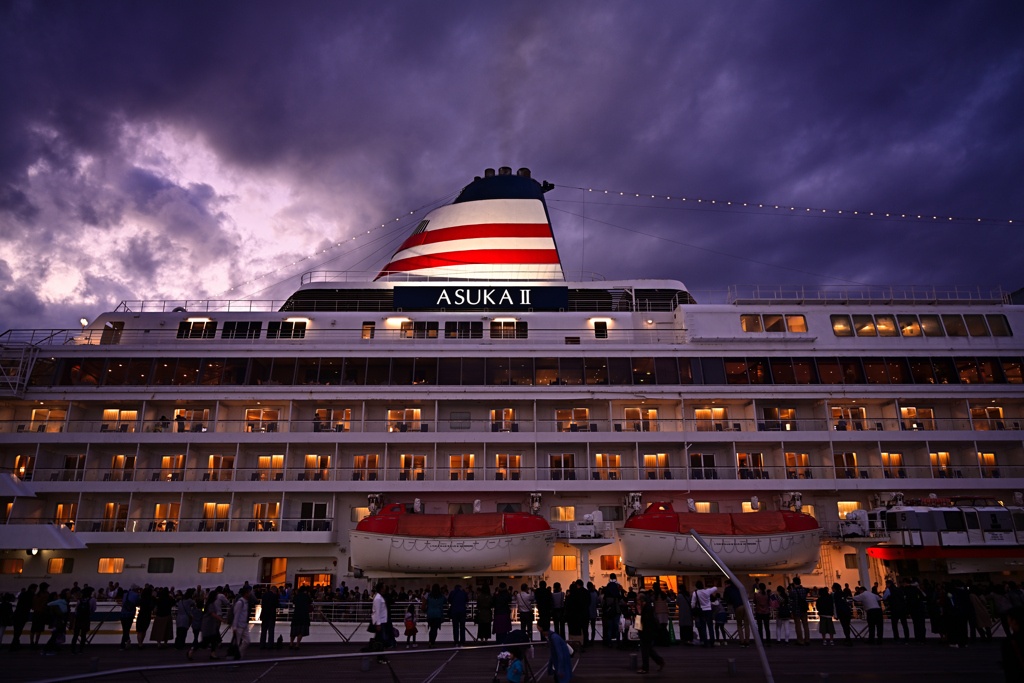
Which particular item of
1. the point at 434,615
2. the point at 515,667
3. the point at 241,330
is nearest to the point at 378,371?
the point at 241,330

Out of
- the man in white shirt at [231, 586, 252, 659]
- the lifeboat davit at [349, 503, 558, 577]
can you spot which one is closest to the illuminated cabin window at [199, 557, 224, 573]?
the lifeboat davit at [349, 503, 558, 577]

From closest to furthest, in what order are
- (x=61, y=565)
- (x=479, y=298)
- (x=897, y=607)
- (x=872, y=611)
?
(x=872, y=611)
(x=897, y=607)
(x=61, y=565)
(x=479, y=298)

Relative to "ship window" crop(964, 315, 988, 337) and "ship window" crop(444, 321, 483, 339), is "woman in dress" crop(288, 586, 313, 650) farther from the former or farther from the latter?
"ship window" crop(964, 315, 988, 337)

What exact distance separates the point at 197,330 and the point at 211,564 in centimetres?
1218

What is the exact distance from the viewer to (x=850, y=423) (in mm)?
31828

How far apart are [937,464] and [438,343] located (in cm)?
2600

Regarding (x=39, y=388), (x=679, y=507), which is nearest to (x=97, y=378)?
(x=39, y=388)

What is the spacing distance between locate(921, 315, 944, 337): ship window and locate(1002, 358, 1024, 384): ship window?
3.26 meters

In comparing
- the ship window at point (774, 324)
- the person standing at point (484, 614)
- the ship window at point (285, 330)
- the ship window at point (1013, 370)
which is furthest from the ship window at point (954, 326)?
the ship window at point (285, 330)

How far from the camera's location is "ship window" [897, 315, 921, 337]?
3353 centimetres

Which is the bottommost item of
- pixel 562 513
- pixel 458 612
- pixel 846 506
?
pixel 458 612

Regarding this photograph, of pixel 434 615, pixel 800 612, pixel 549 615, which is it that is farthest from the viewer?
pixel 800 612

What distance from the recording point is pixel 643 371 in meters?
32.1

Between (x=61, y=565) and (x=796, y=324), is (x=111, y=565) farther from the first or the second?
(x=796, y=324)
